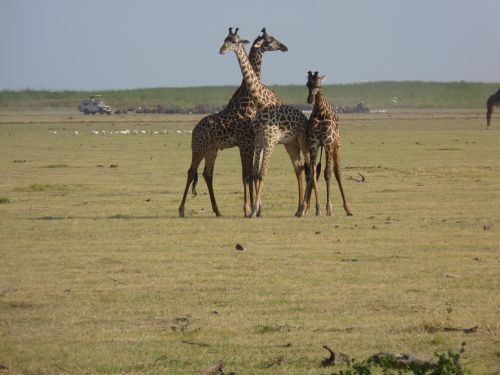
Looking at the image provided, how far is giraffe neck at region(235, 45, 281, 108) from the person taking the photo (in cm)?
1836

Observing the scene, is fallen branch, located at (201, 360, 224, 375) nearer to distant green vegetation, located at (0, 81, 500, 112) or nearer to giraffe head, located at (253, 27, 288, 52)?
giraffe head, located at (253, 27, 288, 52)

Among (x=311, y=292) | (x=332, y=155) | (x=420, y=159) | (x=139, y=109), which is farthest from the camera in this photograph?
(x=139, y=109)

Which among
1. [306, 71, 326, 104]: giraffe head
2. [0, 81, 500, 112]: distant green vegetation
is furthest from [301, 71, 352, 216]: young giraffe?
[0, 81, 500, 112]: distant green vegetation

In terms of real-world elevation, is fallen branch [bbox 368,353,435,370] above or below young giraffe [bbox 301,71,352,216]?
below

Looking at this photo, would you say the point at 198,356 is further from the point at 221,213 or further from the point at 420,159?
the point at 420,159

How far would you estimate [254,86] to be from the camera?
1848 centimetres

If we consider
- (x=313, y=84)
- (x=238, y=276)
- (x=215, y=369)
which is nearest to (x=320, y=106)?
(x=313, y=84)

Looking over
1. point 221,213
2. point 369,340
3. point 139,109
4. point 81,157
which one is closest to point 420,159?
point 81,157

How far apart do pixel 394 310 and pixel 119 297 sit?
2.52 metres

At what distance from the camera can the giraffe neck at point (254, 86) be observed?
1836cm

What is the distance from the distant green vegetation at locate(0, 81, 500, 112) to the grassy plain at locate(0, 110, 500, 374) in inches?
3077

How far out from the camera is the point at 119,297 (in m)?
11.3

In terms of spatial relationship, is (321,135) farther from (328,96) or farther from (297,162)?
(328,96)

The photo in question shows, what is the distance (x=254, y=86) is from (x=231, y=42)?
741 mm
